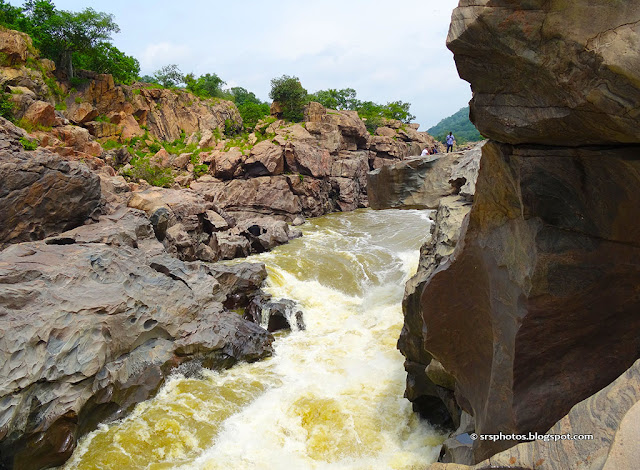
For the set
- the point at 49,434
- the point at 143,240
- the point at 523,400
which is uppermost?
the point at 143,240

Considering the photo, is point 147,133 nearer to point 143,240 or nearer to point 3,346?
point 143,240

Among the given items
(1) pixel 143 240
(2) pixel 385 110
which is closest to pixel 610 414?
(1) pixel 143 240

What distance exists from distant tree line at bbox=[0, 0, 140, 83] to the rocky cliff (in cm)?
3124

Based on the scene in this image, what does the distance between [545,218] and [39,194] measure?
42.3 feet

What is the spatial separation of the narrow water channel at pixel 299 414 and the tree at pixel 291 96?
26188mm

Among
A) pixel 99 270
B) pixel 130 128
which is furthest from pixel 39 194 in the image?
pixel 130 128

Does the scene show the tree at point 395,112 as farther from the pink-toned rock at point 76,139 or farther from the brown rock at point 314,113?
the pink-toned rock at point 76,139

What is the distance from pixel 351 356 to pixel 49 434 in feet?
21.4

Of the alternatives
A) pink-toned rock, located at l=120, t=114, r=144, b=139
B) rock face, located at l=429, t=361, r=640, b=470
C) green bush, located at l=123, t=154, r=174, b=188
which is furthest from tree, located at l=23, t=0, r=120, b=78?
rock face, located at l=429, t=361, r=640, b=470

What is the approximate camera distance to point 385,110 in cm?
4919

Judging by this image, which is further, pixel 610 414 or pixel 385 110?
pixel 385 110

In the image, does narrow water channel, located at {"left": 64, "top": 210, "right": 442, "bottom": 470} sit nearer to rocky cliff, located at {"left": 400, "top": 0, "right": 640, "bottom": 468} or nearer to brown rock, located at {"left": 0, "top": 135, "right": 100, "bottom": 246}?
rocky cliff, located at {"left": 400, "top": 0, "right": 640, "bottom": 468}

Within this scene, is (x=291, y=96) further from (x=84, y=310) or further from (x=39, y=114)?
(x=84, y=310)

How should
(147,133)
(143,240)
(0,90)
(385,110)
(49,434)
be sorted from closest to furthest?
1. (49,434)
2. (143,240)
3. (0,90)
4. (147,133)
5. (385,110)
